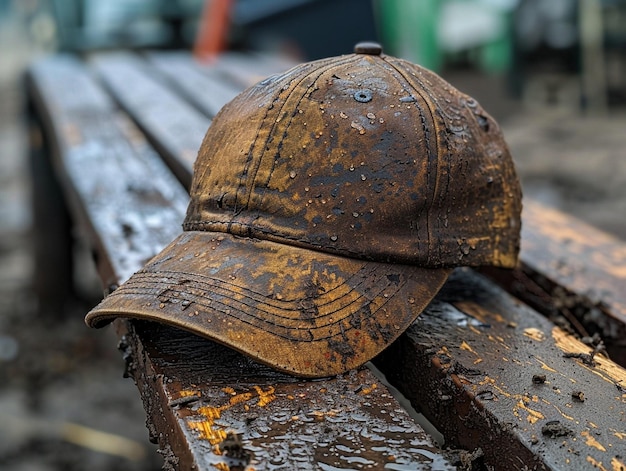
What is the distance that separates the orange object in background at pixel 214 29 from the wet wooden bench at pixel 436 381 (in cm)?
329

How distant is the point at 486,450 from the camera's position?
120 centimetres

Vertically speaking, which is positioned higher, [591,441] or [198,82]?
[198,82]

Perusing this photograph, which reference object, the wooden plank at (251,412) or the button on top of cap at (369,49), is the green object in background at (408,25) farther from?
the wooden plank at (251,412)

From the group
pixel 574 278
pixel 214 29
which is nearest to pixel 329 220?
pixel 574 278

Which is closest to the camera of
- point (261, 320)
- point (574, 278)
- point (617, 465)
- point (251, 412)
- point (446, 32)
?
point (617, 465)

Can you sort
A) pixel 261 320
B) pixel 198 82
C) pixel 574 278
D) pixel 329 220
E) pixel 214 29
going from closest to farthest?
pixel 261 320 → pixel 329 220 → pixel 574 278 → pixel 198 82 → pixel 214 29

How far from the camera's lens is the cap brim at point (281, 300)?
128 cm

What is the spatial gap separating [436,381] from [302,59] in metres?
4.97

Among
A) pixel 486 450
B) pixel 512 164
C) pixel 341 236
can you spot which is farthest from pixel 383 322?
pixel 512 164

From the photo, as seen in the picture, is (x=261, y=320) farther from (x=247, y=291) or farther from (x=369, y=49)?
(x=369, y=49)

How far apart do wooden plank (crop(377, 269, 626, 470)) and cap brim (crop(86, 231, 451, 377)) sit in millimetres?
98

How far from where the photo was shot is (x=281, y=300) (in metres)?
1.34

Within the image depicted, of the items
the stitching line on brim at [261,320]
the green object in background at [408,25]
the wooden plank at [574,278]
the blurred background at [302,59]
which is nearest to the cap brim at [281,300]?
the stitching line on brim at [261,320]

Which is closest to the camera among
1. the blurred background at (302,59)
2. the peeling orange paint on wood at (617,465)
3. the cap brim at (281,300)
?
the peeling orange paint on wood at (617,465)
